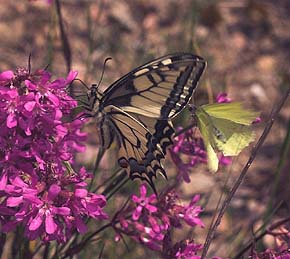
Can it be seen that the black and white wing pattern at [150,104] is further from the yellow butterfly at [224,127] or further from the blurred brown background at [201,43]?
the blurred brown background at [201,43]

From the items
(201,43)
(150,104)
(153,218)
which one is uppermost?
(150,104)

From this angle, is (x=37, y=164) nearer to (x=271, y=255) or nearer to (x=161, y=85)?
(x=161, y=85)

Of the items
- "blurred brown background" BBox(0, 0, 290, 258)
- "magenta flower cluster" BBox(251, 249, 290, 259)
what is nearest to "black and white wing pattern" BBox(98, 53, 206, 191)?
"magenta flower cluster" BBox(251, 249, 290, 259)

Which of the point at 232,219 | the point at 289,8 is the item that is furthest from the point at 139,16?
the point at 232,219

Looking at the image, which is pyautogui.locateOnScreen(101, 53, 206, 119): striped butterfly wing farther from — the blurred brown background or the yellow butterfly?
the blurred brown background

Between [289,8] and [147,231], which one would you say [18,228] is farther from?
[289,8]

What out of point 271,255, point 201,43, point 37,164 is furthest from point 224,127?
point 201,43
